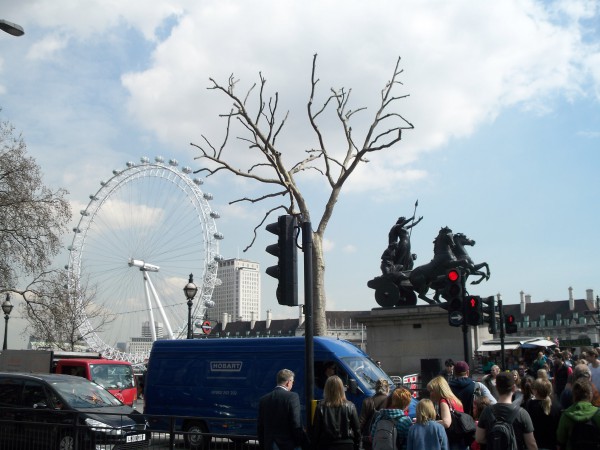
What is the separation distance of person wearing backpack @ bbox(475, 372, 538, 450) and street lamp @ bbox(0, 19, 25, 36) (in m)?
10.6

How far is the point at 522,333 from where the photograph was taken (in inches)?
5236

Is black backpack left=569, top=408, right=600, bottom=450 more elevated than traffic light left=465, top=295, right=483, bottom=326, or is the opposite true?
traffic light left=465, top=295, right=483, bottom=326

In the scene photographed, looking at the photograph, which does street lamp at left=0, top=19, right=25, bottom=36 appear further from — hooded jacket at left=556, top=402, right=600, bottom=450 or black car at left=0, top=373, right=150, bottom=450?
hooded jacket at left=556, top=402, right=600, bottom=450

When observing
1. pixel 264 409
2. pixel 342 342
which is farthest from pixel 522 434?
pixel 342 342

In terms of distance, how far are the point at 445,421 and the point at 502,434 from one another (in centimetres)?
70

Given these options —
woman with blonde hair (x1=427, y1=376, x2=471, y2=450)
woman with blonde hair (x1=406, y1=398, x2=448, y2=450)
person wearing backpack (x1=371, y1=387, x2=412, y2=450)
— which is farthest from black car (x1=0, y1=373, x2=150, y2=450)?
woman with blonde hair (x1=406, y1=398, x2=448, y2=450)

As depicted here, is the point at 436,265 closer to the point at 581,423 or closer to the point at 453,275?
the point at 453,275

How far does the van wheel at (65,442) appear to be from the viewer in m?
10.9

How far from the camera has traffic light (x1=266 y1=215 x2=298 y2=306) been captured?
25.8 feet

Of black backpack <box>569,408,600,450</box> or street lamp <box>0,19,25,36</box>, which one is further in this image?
street lamp <box>0,19,25,36</box>

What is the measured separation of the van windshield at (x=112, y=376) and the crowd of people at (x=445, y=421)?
15928 mm

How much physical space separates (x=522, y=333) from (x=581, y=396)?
13389 centimetres

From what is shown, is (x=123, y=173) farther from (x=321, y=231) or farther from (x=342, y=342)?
(x=342, y=342)

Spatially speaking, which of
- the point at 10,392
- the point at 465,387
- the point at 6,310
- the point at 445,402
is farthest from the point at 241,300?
the point at 445,402
